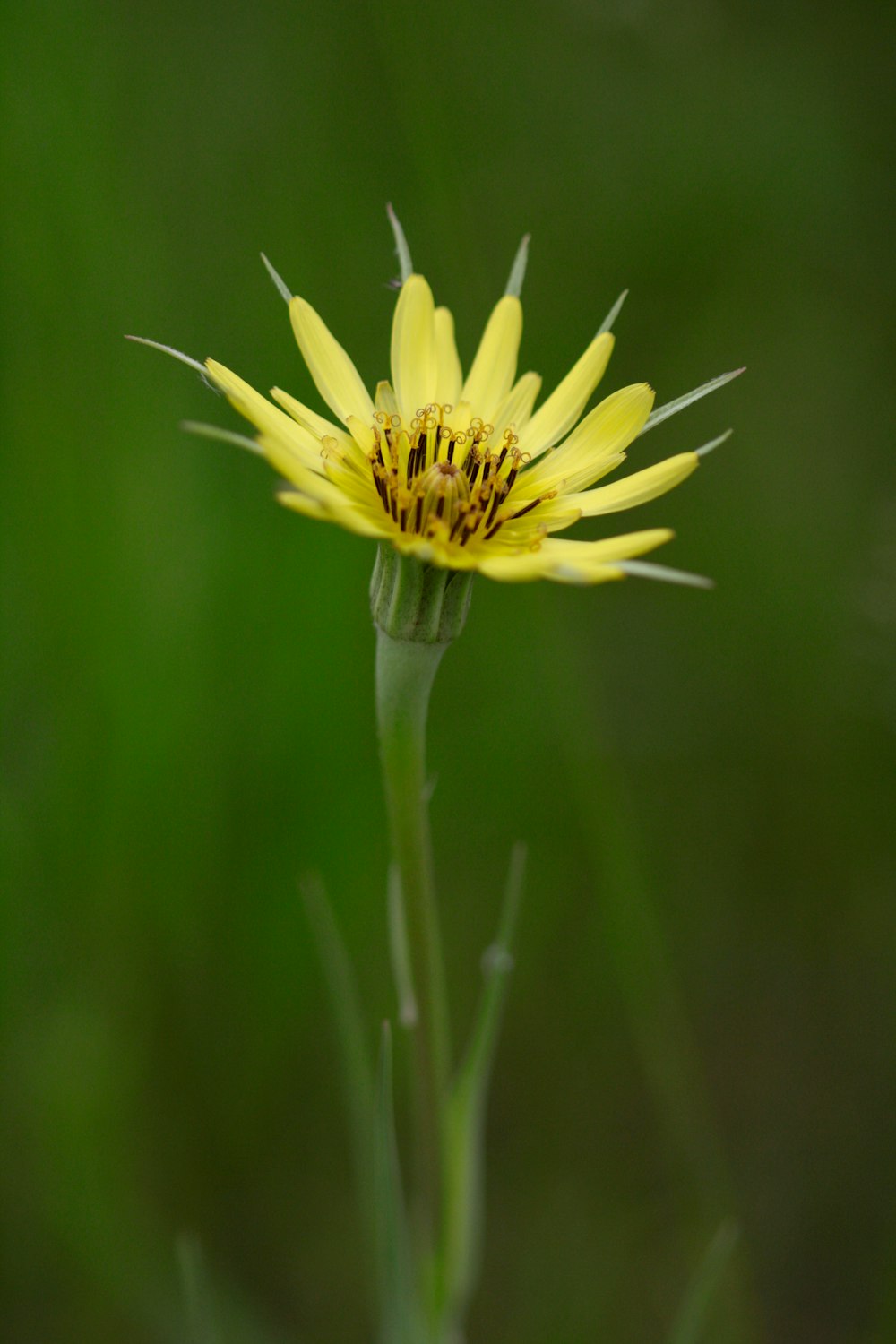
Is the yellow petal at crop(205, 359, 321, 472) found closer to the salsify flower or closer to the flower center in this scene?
the salsify flower

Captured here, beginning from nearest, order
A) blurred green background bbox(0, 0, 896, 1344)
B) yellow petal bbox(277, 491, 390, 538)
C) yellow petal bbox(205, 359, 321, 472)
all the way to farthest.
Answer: yellow petal bbox(277, 491, 390, 538) < yellow petal bbox(205, 359, 321, 472) < blurred green background bbox(0, 0, 896, 1344)

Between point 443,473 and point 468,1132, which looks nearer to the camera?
point 443,473

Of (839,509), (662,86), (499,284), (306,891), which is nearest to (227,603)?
(306,891)

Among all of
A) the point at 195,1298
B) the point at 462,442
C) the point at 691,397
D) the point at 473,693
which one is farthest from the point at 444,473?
the point at 473,693

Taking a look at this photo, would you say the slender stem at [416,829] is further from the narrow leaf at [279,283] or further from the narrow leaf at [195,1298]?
the narrow leaf at [279,283]

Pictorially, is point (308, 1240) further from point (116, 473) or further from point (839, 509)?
point (839, 509)

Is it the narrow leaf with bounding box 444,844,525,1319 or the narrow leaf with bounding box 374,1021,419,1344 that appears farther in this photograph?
the narrow leaf with bounding box 444,844,525,1319

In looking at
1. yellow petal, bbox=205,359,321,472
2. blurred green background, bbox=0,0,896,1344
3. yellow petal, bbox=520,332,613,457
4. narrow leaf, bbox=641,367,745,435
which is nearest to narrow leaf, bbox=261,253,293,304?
yellow petal, bbox=205,359,321,472

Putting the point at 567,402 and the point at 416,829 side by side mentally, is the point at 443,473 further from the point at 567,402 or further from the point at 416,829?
the point at 416,829

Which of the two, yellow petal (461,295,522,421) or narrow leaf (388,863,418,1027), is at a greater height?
yellow petal (461,295,522,421)
